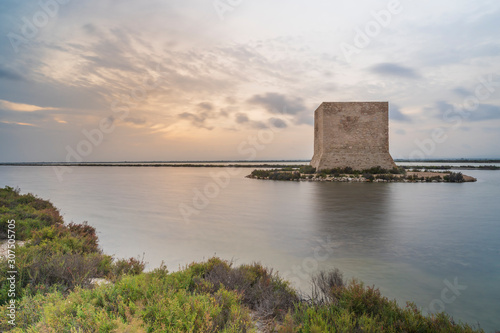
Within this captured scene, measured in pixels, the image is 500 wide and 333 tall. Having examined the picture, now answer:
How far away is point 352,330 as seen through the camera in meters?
1.90

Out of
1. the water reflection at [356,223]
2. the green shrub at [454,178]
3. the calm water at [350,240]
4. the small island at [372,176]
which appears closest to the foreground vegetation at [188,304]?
the calm water at [350,240]

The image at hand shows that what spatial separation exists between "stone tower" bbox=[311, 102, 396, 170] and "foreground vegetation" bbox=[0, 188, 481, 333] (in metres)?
19.8

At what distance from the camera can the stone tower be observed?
69.9ft

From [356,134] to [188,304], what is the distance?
21678 millimetres

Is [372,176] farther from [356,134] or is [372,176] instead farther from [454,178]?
[454,178]

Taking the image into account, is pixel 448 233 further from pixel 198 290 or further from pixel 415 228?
pixel 198 290

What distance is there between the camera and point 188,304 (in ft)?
6.47

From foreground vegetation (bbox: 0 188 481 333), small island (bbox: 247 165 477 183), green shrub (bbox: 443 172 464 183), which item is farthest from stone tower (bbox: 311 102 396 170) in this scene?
foreground vegetation (bbox: 0 188 481 333)

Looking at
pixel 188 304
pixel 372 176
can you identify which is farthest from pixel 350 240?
pixel 372 176

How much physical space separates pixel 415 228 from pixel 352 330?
217 inches

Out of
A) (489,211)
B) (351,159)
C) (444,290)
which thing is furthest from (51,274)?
(351,159)

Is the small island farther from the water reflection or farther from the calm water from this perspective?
the calm water

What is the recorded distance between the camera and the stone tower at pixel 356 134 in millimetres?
21312

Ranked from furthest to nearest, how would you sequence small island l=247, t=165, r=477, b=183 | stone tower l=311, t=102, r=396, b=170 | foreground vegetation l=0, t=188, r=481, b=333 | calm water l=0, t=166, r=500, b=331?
stone tower l=311, t=102, r=396, b=170 → small island l=247, t=165, r=477, b=183 → calm water l=0, t=166, r=500, b=331 → foreground vegetation l=0, t=188, r=481, b=333
